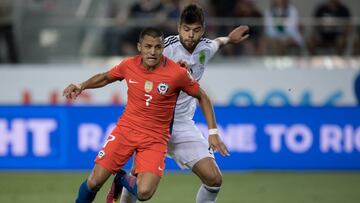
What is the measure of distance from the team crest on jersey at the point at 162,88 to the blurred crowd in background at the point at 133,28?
7.79m

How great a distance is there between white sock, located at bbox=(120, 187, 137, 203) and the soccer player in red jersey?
41 centimetres

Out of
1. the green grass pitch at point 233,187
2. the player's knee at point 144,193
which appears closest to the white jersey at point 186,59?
the player's knee at point 144,193

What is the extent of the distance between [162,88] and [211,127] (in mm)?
588

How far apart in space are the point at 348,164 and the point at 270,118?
1.38m

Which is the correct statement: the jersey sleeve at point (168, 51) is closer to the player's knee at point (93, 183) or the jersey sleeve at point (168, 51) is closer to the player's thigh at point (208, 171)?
the player's thigh at point (208, 171)

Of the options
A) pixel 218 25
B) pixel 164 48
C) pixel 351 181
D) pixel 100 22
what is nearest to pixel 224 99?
pixel 218 25

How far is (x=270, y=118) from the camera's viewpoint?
15.0 meters

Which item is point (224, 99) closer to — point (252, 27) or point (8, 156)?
point (252, 27)

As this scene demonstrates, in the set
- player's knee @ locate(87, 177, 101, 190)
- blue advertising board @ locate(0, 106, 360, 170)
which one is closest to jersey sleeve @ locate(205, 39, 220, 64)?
player's knee @ locate(87, 177, 101, 190)

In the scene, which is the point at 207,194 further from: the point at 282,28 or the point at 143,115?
the point at 282,28

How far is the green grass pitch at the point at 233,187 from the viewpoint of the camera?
1150 centimetres

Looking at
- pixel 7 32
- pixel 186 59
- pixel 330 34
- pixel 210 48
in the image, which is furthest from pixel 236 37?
pixel 7 32

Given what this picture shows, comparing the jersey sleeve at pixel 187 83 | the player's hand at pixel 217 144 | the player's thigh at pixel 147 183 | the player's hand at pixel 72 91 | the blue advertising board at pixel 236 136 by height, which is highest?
the jersey sleeve at pixel 187 83

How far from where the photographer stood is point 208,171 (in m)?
9.07
